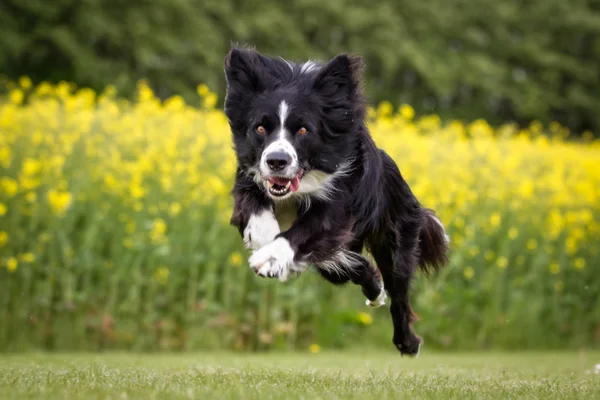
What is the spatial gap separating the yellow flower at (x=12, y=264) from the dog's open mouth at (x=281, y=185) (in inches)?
152

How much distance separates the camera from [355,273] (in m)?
5.19

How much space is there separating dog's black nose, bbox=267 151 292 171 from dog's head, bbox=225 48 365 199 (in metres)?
0.07


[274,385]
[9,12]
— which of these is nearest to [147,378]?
[274,385]

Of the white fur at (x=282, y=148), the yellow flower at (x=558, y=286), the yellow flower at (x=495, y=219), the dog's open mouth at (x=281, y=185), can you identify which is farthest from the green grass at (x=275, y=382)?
the yellow flower at (x=495, y=219)

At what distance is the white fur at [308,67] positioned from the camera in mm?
4914

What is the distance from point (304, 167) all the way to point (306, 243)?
42 centimetres

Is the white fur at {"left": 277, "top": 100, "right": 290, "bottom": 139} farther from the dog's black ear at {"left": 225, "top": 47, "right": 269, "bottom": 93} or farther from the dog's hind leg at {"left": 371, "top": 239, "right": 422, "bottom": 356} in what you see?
the dog's hind leg at {"left": 371, "top": 239, "right": 422, "bottom": 356}

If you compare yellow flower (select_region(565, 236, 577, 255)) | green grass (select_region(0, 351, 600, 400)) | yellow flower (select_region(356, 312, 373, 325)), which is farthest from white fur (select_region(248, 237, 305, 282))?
yellow flower (select_region(565, 236, 577, 255))

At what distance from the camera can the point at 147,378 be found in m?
4.59

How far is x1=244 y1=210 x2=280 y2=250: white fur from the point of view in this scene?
465 cm

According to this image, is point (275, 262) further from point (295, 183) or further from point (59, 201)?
point (59, 201)

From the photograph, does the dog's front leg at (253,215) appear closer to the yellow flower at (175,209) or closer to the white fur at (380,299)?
the white fur at (380,299)

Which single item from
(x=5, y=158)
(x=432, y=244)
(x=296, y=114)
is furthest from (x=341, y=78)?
(x=5, y=158)

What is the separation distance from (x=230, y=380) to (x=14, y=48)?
16996 mm
